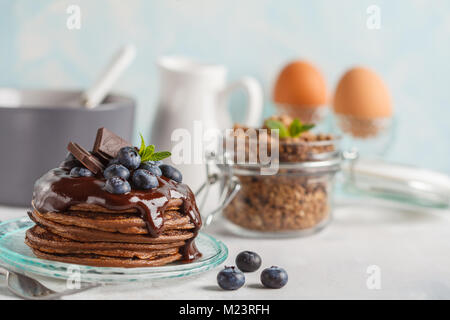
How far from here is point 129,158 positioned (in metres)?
1.13

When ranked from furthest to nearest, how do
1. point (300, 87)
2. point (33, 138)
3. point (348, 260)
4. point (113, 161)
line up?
1. point (300, 87)
2. point (33, 138)
3. point (348, 260)
4. point (113, 161)

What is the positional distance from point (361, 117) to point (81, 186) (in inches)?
40.5

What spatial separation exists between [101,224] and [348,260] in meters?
0.54

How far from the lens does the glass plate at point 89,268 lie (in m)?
1.05

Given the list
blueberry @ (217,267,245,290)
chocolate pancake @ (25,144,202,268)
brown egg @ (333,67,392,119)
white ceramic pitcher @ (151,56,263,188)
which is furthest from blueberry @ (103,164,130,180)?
brown egg @ (333,67,392,119)

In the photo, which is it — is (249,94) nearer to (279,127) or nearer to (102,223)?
(279,127)

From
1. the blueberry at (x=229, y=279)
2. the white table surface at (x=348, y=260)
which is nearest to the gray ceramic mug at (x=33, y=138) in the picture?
the white table surface at (x=348, y=260)

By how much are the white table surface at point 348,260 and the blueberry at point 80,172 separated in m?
0.19

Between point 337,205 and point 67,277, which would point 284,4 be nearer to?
point 337,205

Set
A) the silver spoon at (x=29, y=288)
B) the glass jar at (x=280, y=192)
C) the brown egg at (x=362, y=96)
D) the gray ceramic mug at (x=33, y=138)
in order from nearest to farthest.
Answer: the silver spoon at (x=29, y=288) → the glass jar at (x=280, y=192) → the gray ceramic mug at (x=33, y=138) → the brown egg at (x=362, y=96)

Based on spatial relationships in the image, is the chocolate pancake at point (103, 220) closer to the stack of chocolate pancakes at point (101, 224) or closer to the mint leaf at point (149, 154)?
the stack of chocolate pancakes at point (101, 224)

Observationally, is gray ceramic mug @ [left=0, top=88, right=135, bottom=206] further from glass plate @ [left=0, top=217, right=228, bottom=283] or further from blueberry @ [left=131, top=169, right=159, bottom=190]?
blueberry @ [left=131, top=169, right=159, bottom=190]

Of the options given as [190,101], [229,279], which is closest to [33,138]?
[190,101]

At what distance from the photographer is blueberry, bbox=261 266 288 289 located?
44.5 inches
